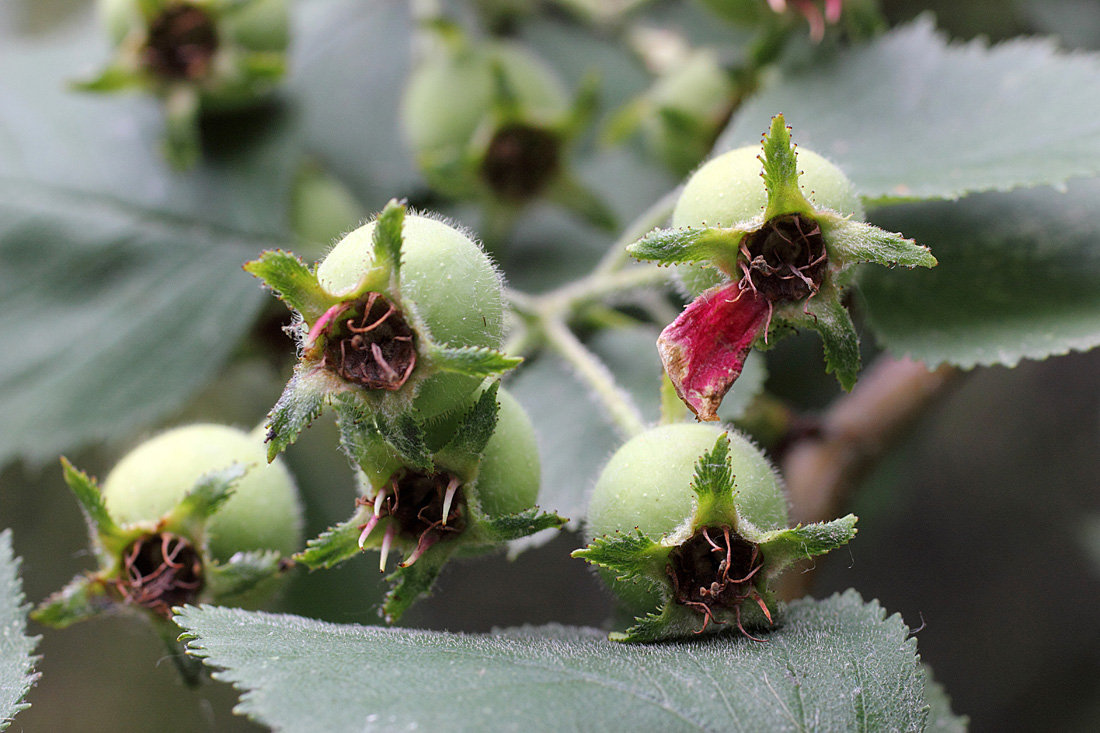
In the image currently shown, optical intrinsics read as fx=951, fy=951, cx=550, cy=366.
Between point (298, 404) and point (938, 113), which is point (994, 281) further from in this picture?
point (298, 404)

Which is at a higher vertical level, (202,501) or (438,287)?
(438,287)

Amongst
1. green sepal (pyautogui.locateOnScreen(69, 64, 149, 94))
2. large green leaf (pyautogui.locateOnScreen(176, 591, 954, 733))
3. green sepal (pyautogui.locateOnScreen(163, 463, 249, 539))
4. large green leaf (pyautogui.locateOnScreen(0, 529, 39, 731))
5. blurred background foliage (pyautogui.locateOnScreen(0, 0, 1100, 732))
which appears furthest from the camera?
blurred background foliage (pyautogui.locateOnScreen(0, 0, 1100, 732))

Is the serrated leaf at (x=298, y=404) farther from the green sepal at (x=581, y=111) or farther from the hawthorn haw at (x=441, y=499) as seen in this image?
the green sepal at (x=581, y=111)

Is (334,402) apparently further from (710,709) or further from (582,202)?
(582,202)

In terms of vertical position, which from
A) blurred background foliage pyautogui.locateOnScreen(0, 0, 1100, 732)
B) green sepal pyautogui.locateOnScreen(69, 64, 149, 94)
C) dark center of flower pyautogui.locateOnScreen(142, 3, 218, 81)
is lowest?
blurred background foliage pyautogui.locateOnScreen(0, 0, 1100, 732)

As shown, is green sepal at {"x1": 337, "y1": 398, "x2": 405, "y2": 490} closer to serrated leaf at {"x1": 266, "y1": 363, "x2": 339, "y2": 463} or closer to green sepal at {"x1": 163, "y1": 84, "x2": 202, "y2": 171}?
serrated leaf at {"x1": 266, "y1": 363, "x2": 339, "y2": 463}

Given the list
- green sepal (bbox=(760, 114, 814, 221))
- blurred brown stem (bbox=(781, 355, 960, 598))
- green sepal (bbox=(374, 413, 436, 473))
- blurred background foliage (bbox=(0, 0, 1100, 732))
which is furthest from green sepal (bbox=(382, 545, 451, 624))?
blurred brown stem (bbox=(781, 355, 960, 598))

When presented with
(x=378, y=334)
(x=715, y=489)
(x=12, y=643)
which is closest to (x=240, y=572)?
(x=12, y=643)
